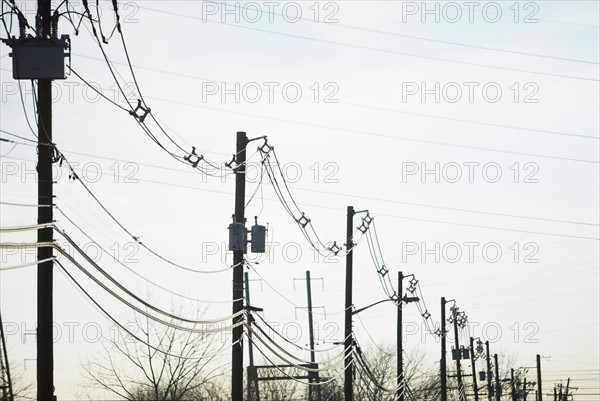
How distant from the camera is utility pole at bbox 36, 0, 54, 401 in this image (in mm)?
20250

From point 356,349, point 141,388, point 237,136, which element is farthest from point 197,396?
point 237,136

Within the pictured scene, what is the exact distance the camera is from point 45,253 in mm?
20844

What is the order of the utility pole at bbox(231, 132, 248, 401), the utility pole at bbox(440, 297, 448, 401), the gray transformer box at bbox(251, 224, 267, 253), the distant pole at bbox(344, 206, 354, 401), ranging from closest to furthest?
the utility pole at bbox(231, 132, 248, 401) → the gray transformer box at bbox(251, 224, 267, 253) → the distant pole at bbox(344, 206, 354, 401) → the utility pole at bbox(440, 297, 448, 401)

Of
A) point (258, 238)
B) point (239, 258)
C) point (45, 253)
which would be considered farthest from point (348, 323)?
point (45, 253)

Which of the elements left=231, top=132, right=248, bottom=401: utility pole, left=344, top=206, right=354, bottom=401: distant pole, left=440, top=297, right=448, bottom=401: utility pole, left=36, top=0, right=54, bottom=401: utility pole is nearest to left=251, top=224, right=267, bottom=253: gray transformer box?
left=231, top=132, right=248, bottom=401: utility pole

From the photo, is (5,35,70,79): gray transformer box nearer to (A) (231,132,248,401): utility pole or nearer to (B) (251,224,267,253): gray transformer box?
(A) (231,132,248,401): utility pole

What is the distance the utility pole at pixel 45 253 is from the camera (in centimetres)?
2025

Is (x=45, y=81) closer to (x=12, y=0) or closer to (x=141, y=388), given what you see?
(x=12, y=0)

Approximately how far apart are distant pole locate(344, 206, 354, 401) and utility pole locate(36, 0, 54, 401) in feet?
82.6

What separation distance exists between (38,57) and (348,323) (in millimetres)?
27579

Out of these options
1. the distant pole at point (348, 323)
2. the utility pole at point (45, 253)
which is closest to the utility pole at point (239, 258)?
the utility pole at point (45, 253)

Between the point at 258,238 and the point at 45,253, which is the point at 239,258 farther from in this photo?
the point at 45,253

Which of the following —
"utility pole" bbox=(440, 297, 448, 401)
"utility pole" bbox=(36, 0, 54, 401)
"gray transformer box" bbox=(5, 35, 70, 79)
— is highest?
"gray transformer box" bbox=(5, 35, 70, 79)

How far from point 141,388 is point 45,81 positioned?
6991cm
